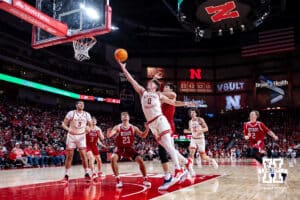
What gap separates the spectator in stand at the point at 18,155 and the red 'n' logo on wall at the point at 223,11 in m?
12.7

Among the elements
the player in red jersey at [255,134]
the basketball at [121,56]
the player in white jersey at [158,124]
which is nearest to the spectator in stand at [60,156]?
the player in red jersey at [255,134]

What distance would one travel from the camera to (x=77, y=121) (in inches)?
345

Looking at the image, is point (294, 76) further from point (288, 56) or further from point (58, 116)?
point (58, 116)

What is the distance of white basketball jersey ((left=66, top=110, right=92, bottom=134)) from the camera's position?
28.6 ft

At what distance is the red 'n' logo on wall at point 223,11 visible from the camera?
18203 millimetres

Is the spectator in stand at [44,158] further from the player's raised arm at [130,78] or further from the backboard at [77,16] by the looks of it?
the player's raised arm at [130,78]

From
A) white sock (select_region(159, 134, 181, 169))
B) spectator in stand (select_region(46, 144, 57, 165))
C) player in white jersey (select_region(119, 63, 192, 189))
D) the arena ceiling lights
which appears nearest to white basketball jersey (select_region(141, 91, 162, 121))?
player in white jersey (select_region(119, 63, 192, 189))

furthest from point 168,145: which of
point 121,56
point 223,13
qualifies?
point 223,13

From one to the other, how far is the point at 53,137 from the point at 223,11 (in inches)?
554

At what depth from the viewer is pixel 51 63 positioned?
106 ft

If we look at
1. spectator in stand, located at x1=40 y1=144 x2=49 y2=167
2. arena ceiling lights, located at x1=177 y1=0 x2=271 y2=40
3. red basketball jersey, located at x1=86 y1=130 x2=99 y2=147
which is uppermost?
arena ceiling lights, located at x1=177 y1=0 x2=271 y2=40

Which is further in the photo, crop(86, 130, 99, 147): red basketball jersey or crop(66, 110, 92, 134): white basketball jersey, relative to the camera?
crop(86, 130, 99, 147): red basketball jersey

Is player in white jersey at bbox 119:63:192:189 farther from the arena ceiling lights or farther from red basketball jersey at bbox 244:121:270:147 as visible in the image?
the arena ceiling lights

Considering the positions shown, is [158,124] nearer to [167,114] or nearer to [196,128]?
[167,114]
